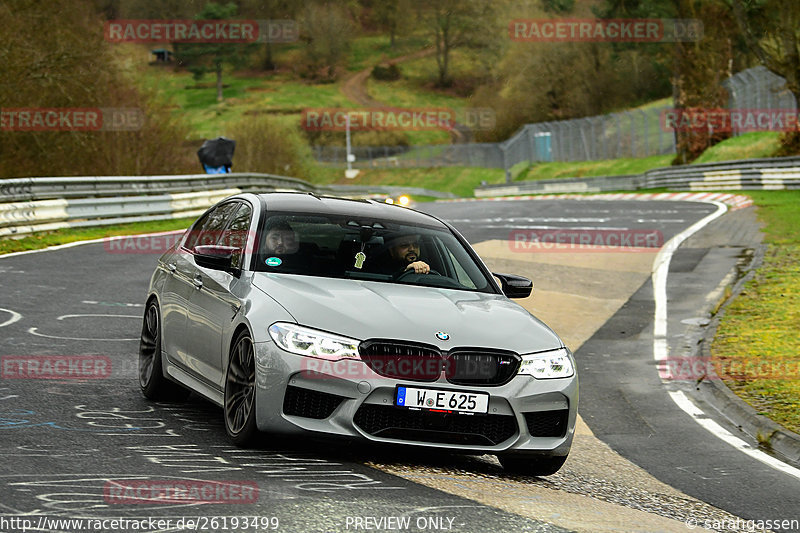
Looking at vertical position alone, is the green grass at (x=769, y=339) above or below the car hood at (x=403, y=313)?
below

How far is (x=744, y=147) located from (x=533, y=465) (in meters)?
50.9

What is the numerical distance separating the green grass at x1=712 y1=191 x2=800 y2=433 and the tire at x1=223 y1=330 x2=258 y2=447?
4.82 m

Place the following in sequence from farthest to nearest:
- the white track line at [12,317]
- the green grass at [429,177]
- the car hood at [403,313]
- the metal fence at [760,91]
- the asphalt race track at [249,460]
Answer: the green grass at [429,177], the metal fence at [760,91], the white track line at [12,317], the car hood at [403,313], the asphalt race track at [249,460]

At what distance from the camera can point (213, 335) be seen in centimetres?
773

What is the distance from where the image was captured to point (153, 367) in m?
8.84

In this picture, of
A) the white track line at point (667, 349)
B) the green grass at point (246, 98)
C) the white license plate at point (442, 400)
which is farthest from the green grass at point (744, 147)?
the green grass at point (246, 98)

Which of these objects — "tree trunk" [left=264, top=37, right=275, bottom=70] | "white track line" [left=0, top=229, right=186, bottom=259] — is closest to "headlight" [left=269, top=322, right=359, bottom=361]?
"white track line" [left=0, top=229, right=186, bottom=259]

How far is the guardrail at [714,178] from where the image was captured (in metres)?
42.0

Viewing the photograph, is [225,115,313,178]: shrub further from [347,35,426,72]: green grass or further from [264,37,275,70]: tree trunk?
[347,35,426,72]: green grass

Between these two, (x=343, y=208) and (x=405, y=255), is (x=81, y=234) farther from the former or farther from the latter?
(x=405, y=255)

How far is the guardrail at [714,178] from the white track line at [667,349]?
14830mm

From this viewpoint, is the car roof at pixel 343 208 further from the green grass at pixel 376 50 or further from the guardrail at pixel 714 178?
the green grass at pixel 376 50

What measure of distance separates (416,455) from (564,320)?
8860mm

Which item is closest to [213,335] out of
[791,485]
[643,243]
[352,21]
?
[791,485]
